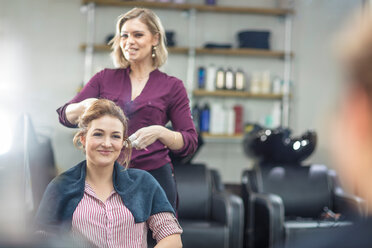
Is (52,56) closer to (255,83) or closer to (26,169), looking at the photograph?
(26,169)

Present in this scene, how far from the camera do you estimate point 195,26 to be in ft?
11.6

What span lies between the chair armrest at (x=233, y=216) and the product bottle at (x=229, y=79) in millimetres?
1092

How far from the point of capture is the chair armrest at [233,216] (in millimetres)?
3223

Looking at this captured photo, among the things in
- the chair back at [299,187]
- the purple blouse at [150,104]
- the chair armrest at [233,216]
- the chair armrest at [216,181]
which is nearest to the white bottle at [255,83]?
the chair back at [299,187]

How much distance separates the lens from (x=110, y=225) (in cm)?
97

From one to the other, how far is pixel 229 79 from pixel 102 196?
3.20m

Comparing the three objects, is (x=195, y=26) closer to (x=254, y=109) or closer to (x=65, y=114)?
(x=254, y=109)

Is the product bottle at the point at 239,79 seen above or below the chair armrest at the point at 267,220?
above

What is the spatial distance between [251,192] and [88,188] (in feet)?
9.29

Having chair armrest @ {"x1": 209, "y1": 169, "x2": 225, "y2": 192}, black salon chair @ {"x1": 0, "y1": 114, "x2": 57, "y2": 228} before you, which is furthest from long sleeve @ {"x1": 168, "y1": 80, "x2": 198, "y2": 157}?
chair armrest @ {"x1": 209, "y1": 169, "x2": 225, "y2": 192}

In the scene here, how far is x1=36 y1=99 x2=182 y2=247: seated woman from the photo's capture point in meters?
0.94

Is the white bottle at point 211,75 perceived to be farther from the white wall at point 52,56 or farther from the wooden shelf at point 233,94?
the white wall at point 52,56

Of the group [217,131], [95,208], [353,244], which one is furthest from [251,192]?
[353,244]

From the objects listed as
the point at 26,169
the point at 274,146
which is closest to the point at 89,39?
the point at 26,169
